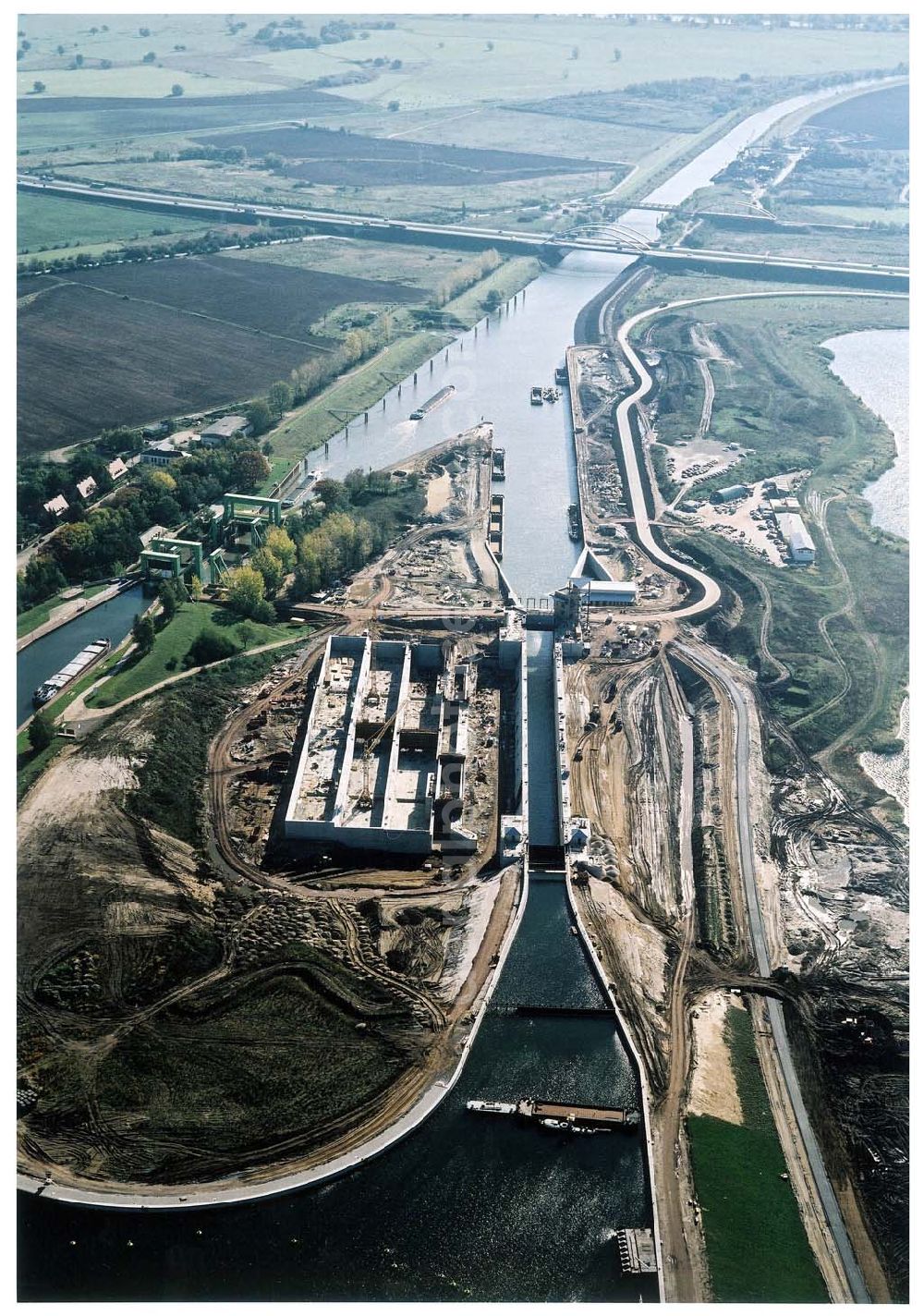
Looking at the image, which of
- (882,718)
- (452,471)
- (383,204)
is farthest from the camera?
(383,204)

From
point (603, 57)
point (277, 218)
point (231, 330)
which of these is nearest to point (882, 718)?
point (231, 330)

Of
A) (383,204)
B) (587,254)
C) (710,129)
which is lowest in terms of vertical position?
(587,254)

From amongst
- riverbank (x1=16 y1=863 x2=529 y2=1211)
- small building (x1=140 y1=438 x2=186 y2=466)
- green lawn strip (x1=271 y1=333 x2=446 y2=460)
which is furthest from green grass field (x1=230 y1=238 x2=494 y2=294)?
riverbank (x1=16 y1=863 x2=529 y2=1211)

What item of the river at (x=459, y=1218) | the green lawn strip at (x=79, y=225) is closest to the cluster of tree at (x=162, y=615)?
the river at (x=459, y=1218)

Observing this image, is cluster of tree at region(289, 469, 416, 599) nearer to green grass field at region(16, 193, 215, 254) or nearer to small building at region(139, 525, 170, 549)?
small building at region(139, 525, 170, 549)

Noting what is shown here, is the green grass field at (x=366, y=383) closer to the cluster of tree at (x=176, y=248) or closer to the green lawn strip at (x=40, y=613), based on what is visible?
the green lawn strip at (x=40, y=613)

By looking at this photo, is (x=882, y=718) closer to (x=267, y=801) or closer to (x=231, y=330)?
(x=267, y=801)

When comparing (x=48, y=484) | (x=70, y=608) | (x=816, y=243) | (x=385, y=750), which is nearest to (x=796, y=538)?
(x=385, y=750)
